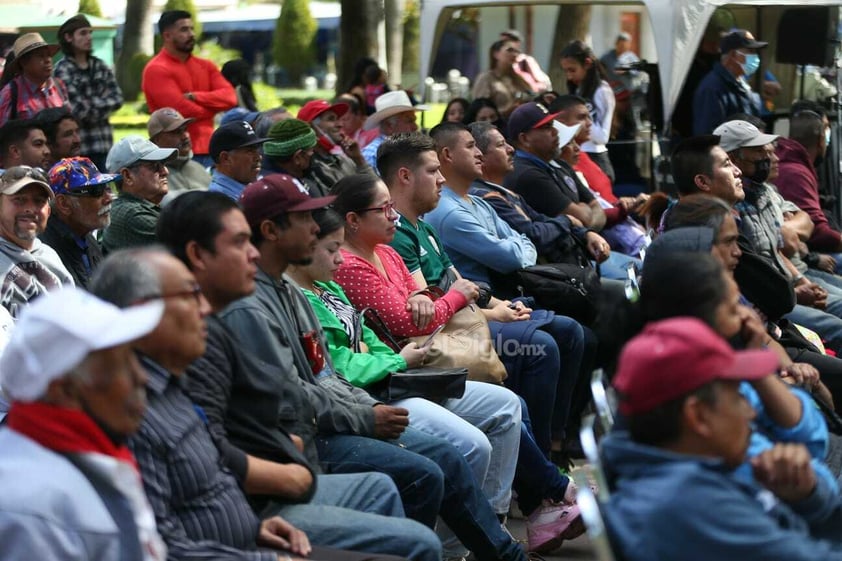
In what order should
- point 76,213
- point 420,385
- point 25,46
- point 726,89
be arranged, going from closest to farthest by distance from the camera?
point 420,385
point 76,213
point 25,46
point 726,89

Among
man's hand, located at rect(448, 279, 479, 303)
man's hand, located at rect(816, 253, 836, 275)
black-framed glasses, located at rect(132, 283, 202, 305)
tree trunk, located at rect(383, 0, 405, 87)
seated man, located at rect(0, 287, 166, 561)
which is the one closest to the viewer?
seated man, located at rect(0, 287, 166, 561)

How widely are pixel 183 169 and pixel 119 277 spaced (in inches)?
191

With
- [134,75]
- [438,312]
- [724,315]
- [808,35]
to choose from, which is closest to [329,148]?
[438,312]

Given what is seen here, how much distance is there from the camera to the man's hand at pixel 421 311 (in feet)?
18.1

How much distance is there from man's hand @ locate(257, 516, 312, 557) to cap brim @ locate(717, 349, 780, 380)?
1356 mm

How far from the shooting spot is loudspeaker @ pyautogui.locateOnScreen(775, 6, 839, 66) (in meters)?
12.7

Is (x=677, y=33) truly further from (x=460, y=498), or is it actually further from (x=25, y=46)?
(x=460, y=498)

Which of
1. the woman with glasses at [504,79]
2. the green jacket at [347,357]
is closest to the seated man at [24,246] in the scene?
the green jacket at [347,357]

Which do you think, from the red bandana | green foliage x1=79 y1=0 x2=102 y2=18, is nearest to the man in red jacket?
the red bandana

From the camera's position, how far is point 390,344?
5496 mm

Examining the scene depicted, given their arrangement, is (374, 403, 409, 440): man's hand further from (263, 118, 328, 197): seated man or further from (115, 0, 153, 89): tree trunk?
(115, 0, 153, 89): tree trunk

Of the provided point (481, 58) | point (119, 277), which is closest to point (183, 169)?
point (119, 277)

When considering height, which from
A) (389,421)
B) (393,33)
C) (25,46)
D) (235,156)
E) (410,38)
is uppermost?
(25,46)

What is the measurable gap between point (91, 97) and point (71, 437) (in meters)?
7.69
